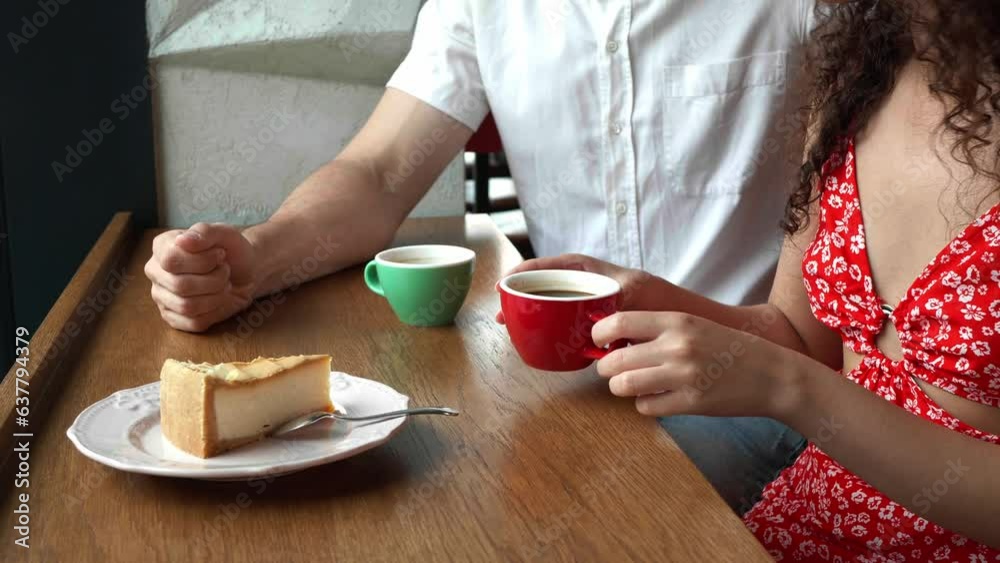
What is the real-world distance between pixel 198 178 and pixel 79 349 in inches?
30.9

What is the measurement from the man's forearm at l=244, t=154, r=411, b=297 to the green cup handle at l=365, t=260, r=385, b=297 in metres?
0.16

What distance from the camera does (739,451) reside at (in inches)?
48.3

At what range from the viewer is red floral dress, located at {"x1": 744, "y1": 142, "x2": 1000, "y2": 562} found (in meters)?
0.93

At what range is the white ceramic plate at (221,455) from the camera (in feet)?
→ 2.26

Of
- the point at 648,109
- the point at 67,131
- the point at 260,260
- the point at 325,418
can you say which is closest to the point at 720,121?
the point at 648,109

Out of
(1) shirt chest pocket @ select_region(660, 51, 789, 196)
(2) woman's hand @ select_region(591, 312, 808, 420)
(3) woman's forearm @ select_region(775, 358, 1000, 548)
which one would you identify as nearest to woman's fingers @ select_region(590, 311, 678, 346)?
(2) woman's hand @ select_region(591, 312, 808, 420)

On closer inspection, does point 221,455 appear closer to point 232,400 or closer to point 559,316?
point 232,400

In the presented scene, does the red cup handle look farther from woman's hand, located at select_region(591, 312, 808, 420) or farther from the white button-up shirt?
the white button-up shirt

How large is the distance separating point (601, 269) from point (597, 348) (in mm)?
264

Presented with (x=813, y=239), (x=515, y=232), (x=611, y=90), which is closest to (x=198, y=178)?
(x=611, y=90)

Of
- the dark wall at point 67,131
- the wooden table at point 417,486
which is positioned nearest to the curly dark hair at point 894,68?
the wooden table at point 417,486

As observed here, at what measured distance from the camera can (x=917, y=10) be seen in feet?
3.38

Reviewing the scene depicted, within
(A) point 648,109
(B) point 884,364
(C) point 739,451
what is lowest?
(C) point 739,451

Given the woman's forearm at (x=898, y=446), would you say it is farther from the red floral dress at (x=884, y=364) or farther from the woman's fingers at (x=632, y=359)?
the woman's fingers at (x=632, y=359)
